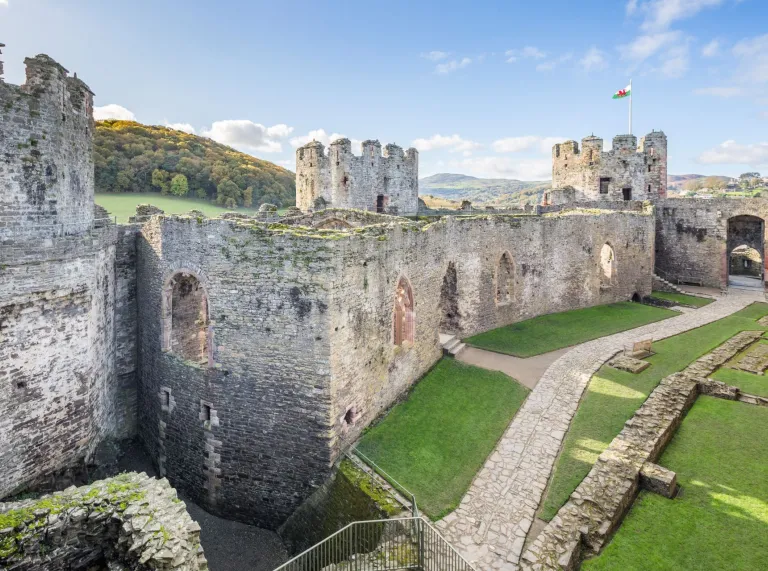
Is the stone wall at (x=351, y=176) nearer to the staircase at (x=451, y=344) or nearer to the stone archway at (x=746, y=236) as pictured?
the staircase at (x=451, y=344)

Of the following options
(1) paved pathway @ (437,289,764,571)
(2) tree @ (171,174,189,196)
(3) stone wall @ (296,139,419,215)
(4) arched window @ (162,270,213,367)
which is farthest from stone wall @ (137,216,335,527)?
(2) tree @ (171,174,189,196)

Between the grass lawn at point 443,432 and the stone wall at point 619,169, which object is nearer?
the grass lawn at point 443,432

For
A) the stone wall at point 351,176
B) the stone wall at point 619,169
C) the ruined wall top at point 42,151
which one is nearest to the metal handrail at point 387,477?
the ruined wall top at point 42,151

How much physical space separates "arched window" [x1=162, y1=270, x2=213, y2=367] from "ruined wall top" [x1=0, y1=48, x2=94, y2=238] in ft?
9.23

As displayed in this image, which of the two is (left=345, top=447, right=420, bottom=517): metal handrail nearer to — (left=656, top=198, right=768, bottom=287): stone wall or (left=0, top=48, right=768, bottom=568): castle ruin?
(left=0, top=48, right=768, bottom=568): castle ruin

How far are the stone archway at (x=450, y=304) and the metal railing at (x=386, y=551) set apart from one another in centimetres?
1066

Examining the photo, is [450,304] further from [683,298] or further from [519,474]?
[683,298]

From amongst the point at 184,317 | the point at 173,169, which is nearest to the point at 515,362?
the point at 184,317

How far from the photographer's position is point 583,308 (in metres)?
25.0

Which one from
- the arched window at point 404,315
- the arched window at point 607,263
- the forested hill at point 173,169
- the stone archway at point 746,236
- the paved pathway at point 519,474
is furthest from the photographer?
the forested hill at point 173,169

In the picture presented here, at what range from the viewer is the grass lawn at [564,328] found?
19141mm

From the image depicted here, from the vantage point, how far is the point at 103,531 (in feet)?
27.9

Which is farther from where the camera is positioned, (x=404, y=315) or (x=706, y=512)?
(x=404, y=315)

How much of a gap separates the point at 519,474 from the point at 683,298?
22.4 meters
